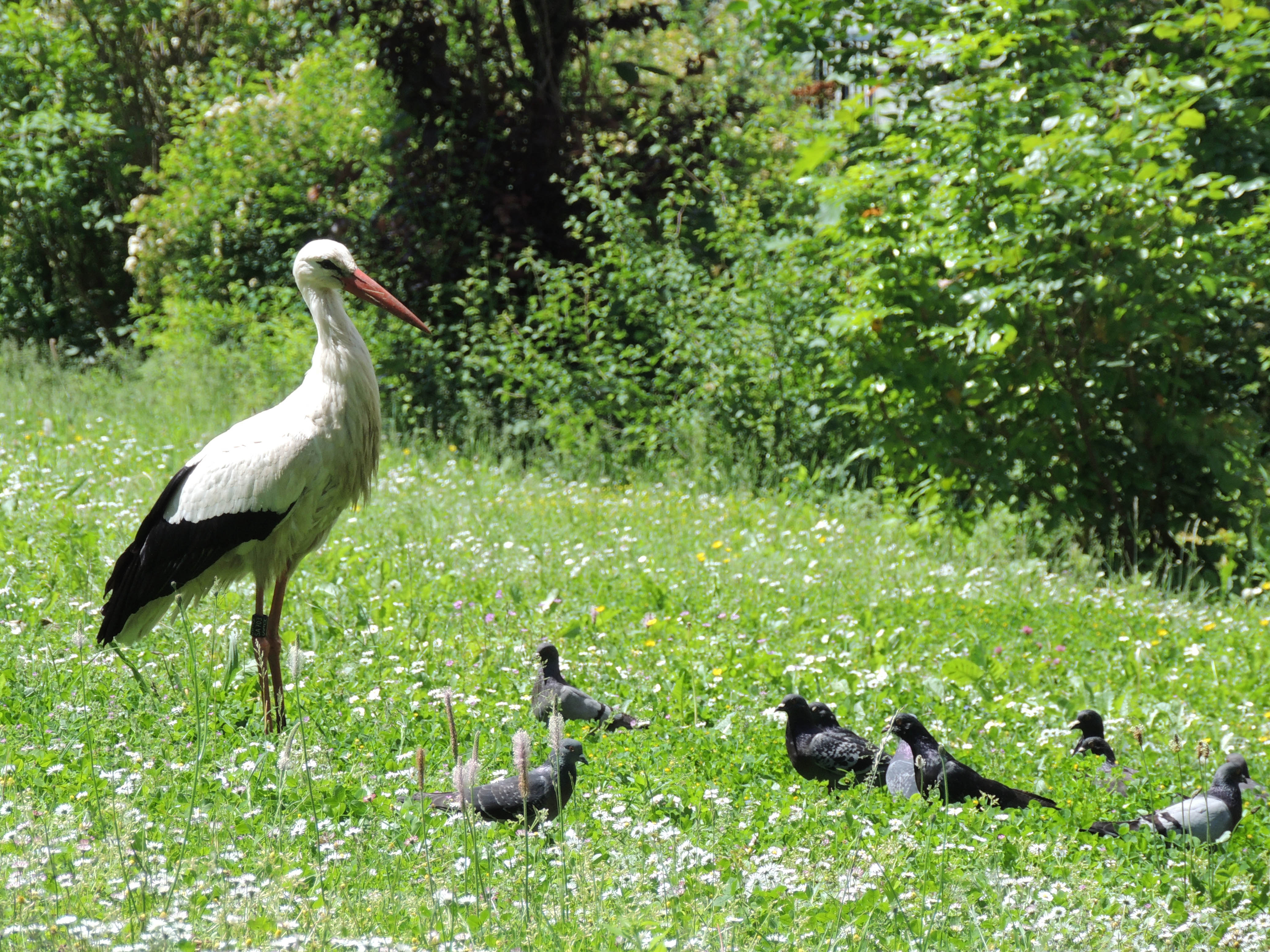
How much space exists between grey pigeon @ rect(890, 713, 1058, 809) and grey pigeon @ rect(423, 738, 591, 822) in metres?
0.91

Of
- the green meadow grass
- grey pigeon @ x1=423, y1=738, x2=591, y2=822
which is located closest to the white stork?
the green meadow grass

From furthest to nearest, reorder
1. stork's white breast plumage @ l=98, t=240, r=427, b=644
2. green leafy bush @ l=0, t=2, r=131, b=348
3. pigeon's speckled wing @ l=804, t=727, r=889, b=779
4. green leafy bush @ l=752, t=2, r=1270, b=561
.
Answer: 1. green leafy bush @ l=0, t=2, r=131, b=348
2. green leafy bush @ l=752, t=2, r=1270, b=561
3. stork's white breast plumage @ l=98, t=240, r=427, b=644
4. pigeon's speckled wing @ l=804, t=727, r=889, b=779

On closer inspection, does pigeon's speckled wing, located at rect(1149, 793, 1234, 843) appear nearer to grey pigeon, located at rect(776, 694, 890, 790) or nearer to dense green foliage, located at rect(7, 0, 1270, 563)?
grey pigeon, located at rect(776, 694, 890, 790)

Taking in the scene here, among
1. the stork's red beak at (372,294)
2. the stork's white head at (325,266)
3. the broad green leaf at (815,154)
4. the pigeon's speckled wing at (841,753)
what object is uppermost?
the broad green leaf at (815,154)

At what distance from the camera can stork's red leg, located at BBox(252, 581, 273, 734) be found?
3.65 m

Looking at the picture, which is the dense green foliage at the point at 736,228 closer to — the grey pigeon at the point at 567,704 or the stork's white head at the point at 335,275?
the grey pigeon at the point at 567,704

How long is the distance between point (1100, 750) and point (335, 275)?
116 inches

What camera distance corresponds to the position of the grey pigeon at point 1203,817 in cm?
328

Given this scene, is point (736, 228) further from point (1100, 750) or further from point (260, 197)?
point (1100, 750)

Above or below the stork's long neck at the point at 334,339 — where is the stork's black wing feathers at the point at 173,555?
below

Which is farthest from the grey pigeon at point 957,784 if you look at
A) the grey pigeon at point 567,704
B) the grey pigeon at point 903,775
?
the grey pigeon at point 567,704

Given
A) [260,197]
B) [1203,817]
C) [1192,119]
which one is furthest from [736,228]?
[1203,817]

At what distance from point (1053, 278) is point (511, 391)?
4463 mm

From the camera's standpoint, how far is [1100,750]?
3.94m
